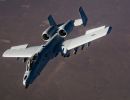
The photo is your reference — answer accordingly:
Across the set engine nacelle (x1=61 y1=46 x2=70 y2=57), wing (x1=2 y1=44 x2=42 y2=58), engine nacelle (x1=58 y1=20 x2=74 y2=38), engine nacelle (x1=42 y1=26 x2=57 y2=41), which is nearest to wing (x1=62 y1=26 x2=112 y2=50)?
engine nacelle (x1=61 y1=46 x2=70 y2=57)

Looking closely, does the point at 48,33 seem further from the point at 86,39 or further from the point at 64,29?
the point at 86,39

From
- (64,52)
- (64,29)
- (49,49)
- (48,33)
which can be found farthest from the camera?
(64,29)

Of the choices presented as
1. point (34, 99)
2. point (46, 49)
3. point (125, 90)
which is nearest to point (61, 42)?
point (46, 49)

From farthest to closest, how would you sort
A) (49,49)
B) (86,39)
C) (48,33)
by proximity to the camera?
1. (48,33)
2. (86,39)
3. (49,49)

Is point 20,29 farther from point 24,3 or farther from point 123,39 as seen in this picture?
point 123,39

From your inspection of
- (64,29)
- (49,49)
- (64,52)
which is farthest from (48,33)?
(64,52)

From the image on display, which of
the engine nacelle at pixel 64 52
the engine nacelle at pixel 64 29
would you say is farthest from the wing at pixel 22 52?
A: the engine nacelle at pixel 64 29

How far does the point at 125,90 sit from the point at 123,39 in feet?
55.6

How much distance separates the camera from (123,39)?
84.9 meters

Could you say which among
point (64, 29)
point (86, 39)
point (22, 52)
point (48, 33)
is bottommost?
point (86, 39)

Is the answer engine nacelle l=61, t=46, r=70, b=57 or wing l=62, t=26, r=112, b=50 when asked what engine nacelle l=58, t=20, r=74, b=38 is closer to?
wing l=62, t=26, r=112, b=50

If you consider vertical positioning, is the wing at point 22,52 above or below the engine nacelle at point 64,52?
above

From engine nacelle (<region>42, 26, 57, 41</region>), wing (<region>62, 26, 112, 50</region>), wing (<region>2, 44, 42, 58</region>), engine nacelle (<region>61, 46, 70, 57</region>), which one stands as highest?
engine nacelle (<region>42, 26, 57, 41</region>)

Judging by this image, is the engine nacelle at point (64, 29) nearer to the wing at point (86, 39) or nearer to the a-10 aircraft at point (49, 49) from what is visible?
the a-10 aircraft at point (49, 49)
